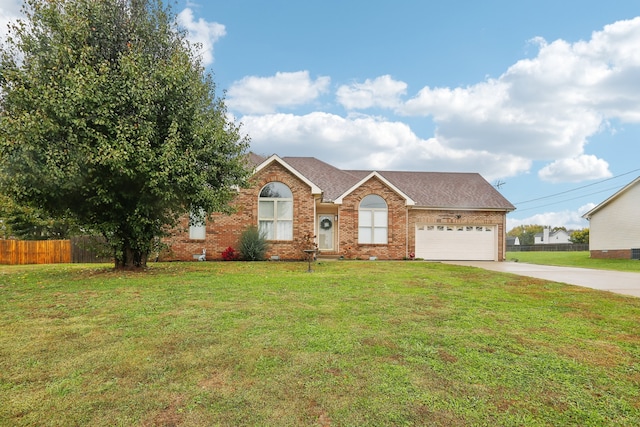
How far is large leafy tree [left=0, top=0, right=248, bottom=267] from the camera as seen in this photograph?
9719 mm

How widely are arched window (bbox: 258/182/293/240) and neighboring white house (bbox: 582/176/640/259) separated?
22.8 m

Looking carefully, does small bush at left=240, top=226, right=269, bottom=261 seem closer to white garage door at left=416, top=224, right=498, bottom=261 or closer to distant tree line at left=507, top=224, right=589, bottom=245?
white garage door at left=416, top=224, right=498, bottom=261

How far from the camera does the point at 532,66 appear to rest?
1611 cm

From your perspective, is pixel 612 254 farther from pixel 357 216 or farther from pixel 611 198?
pixel 357 216

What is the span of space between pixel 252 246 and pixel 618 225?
25.2 metres

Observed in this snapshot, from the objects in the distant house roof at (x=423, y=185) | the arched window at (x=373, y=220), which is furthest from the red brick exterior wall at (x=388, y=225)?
the distant house roof at (x=423, y=185)

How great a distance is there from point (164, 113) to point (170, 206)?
3016 mm

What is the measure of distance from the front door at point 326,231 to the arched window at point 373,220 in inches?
64.7

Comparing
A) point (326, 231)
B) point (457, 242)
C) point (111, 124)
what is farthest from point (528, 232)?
point (111, 124)

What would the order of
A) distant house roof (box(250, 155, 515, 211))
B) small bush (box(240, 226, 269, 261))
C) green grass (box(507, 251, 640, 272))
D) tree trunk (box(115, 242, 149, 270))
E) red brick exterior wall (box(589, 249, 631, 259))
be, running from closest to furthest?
tree trunk (box(115, 242, 149, 270)) < small bush (box(240, 226, 269, 261)) < green grass (box(507, 251, 640, 272)) < distant house roof (box(250, 155, 515, 211)) < red brick exterior wall (box(589, 249, 631, 259))

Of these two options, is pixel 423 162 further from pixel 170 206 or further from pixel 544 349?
pixel 544 349

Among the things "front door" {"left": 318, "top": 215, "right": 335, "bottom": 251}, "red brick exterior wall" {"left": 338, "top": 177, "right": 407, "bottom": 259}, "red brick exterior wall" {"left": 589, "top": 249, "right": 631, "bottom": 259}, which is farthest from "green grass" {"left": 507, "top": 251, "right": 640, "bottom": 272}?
"front door" {"left": 318, "top": 215, "right": 335, "bottom": 251}

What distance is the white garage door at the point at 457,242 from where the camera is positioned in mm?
21734

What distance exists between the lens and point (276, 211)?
18172 millimetres
